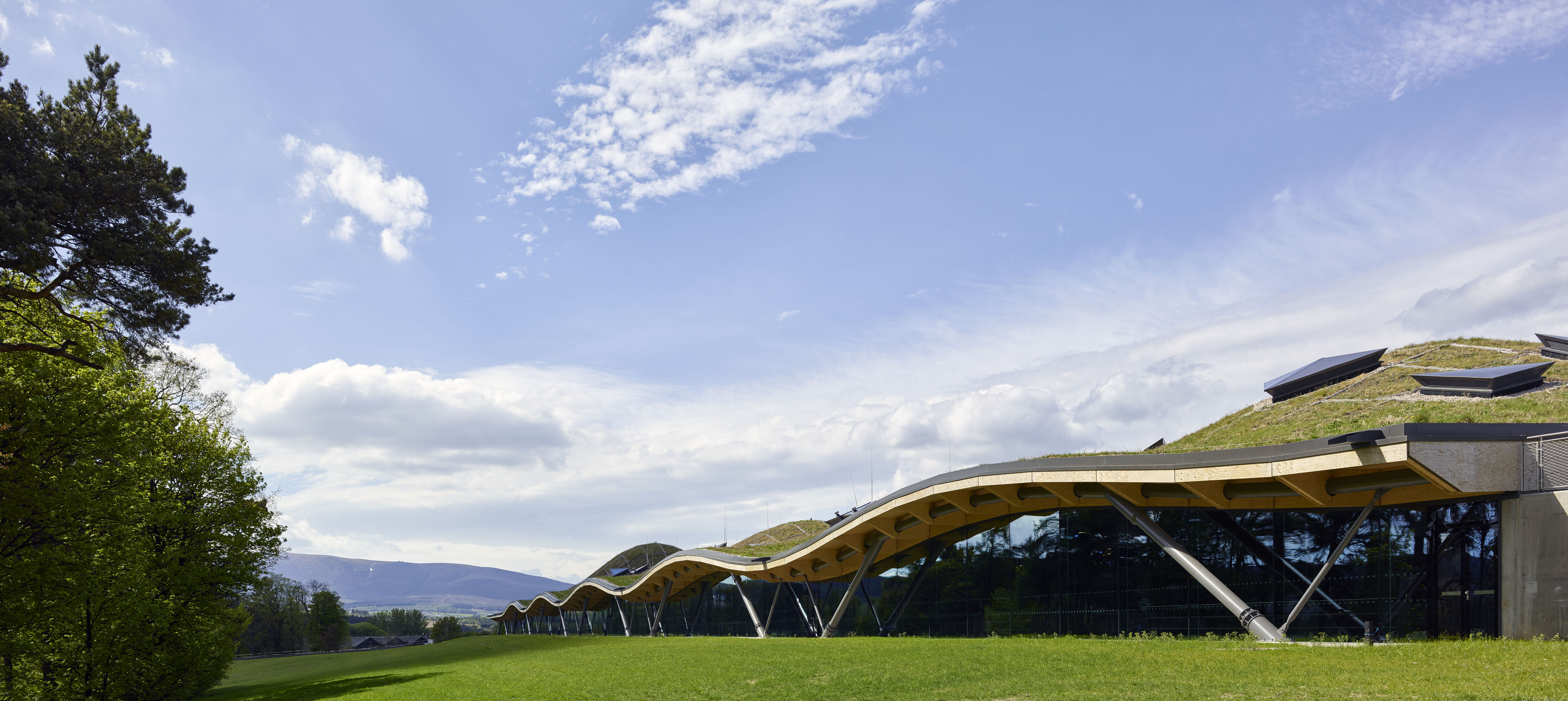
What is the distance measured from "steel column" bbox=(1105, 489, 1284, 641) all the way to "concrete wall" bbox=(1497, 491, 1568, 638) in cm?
480

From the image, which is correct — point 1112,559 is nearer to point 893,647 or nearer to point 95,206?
point 893,647

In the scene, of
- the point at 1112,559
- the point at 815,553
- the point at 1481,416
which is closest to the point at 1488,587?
the point at 1481,416

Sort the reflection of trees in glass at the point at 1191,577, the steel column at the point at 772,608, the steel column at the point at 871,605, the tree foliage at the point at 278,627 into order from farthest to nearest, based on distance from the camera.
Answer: the tree foliage at the point at 278,627, the steel column at the point at 772,608, the steel column at the point at 871,605, the reflection of trees in glass at the point at 1191,577

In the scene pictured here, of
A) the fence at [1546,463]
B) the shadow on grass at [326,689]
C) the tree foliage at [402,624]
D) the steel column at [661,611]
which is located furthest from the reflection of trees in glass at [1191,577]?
the tree foliage at [402,624]

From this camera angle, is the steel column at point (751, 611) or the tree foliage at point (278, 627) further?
the tree foliage at point (278, 627)

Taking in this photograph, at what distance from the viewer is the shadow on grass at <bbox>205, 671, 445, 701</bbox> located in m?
28.2

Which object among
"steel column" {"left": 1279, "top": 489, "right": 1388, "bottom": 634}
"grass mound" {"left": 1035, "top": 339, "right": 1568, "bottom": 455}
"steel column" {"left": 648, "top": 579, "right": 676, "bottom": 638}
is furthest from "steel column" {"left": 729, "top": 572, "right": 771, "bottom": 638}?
"steel column" {"left": 1279, "top": 489, "right": 1388, "bottom": 634}

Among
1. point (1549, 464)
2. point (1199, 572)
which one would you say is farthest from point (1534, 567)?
point (1199, 572)

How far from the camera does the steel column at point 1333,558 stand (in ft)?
68.4

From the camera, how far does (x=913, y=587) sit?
36.5 m

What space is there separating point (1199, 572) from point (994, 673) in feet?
30.9

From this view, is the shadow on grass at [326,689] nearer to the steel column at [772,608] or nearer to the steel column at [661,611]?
the steel column at [772,608]

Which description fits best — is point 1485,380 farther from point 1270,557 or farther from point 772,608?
point 772,608

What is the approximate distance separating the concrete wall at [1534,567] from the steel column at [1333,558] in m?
2.52
